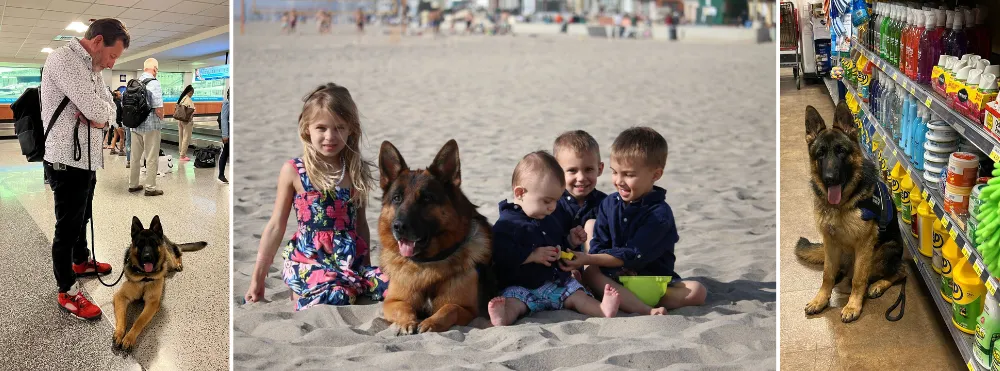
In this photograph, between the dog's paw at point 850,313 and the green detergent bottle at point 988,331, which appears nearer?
the green detergent bottle at point 988,331

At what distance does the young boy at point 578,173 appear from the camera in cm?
170

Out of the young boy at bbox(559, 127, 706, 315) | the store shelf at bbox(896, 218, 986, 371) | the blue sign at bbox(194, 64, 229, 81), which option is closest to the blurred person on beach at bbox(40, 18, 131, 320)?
the young boy at bbox(559, 127, 706, 315)

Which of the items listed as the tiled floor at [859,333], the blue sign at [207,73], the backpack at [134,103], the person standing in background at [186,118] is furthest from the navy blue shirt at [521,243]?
the blue sign at [207,73]

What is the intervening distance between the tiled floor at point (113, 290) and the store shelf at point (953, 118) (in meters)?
2.80

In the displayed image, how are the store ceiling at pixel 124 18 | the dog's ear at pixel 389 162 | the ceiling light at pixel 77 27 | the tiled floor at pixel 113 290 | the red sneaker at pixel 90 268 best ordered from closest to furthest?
the dog's ear at pixel 389 162, the tiled floor at pixel 113 290, the red sneaker at pixel 90 268, the store ceiling at pixel 124 18, the ceiling light at pixel 77 27

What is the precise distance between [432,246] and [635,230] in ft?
1.50

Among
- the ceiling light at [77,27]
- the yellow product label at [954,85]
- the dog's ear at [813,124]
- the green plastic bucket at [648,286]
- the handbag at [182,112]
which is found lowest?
the green plastic bucket at [648,286]

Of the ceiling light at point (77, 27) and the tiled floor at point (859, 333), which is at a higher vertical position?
the ceiling light at point (77, 27)

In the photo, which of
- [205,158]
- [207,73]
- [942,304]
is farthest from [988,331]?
[207,73]

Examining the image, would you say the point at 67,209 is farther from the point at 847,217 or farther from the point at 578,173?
the point at 847,217

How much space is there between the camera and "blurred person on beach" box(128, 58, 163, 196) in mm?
6746

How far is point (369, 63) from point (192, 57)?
13.2 m

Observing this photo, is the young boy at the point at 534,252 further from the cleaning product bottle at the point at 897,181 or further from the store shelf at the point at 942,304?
the cleaning product bottle at the point at 897,181

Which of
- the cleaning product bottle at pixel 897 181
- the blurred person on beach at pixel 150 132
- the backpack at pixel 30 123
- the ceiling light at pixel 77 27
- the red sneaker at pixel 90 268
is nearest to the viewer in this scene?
the cleaning product bottle at pixel 897 181
